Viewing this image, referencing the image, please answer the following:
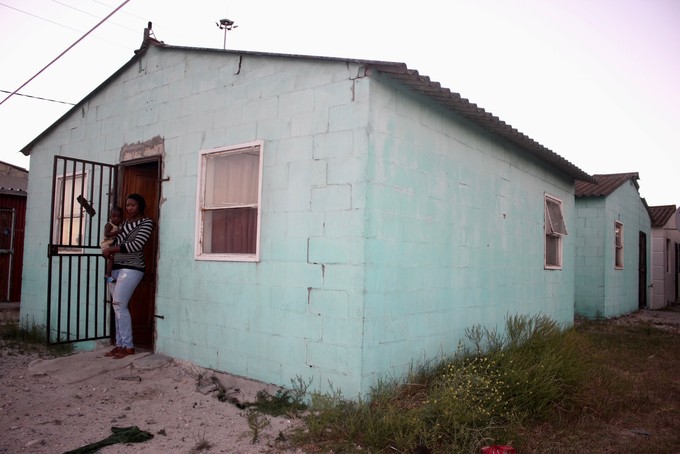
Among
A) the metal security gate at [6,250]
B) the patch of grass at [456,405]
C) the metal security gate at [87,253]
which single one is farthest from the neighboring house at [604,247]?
the metal security gate at [6,250]

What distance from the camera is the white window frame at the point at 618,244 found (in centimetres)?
1402

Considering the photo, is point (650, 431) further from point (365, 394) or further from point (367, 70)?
point (367, 70)

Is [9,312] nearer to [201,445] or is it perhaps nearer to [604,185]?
[201,445]

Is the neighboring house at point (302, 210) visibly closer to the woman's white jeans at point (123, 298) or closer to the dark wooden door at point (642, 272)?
the woman's white jeans at point (123, 298)

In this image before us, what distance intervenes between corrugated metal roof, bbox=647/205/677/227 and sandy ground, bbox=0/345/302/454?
54.6 feet

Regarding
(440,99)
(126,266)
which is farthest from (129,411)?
(440,99)

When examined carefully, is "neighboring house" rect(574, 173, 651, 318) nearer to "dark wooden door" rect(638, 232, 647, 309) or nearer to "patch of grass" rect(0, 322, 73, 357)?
"dark wooden door" rect(638, 232, 647, 309)

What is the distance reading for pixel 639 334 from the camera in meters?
10.5

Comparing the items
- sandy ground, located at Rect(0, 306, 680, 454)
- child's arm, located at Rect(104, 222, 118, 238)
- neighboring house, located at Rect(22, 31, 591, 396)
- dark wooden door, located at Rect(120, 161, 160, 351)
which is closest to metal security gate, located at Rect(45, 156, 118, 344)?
neighboring house, located at Rect(22, 31, 591, 396)

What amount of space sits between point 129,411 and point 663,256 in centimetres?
1767

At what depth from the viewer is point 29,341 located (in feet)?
26.3

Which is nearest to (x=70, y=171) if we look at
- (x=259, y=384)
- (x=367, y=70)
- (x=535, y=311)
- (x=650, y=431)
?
(x=259, y=384)

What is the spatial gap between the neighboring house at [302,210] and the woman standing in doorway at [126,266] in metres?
0.31

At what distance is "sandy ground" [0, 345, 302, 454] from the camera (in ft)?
14.0
